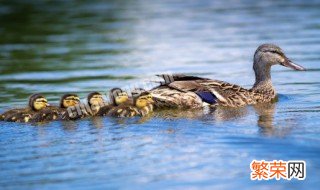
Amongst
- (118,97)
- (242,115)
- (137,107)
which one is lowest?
(242,115)

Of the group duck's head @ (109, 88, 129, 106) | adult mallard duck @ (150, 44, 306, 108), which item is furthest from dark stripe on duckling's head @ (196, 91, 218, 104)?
duck's head @ (109, 88, 129, 106)

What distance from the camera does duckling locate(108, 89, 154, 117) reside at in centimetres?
991

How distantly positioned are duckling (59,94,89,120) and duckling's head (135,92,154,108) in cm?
52

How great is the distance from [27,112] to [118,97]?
0.96m

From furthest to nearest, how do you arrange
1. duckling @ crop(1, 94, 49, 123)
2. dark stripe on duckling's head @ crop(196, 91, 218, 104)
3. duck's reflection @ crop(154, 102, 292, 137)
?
1. dark stripe on duckling's head @ crop(196, 91, 218, 104)
2. duckling @ crop(1, 94, 49, 123)
3. duck's reflection @ crop(154, 102, 292, 137)

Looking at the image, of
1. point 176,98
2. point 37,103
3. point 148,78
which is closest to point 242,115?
point 176,98

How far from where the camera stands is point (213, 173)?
755cm

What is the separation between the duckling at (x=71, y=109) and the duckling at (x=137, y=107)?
0.29 m

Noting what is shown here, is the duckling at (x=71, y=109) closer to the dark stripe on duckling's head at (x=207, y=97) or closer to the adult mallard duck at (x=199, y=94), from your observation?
the adult mallard duck at (x=199, y=94)

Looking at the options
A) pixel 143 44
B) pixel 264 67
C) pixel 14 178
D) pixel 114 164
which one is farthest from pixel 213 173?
pixel 143 44

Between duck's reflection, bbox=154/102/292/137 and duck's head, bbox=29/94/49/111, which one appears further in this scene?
duck's head, bbox=29/94/49/111

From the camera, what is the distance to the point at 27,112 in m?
9.88

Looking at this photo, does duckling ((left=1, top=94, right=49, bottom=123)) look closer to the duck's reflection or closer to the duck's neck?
the duck's reflection

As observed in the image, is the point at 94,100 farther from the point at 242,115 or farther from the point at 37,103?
the point at 242,115
